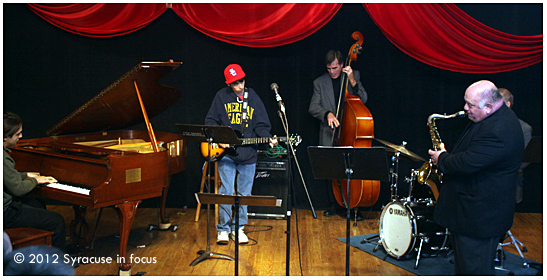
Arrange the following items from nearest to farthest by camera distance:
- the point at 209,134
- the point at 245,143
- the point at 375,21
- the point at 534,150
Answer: the point at 209,134 → the point at 534,150 → the point at 245,143 → the point at 375,21

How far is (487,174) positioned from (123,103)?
3007 mm

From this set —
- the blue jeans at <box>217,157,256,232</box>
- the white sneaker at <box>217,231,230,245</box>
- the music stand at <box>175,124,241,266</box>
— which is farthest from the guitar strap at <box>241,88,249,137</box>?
the white sneaker at <box>217,231,230,245</box>

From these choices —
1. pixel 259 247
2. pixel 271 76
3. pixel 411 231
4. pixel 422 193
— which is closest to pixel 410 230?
pixel 411 231

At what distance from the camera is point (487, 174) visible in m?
2.90

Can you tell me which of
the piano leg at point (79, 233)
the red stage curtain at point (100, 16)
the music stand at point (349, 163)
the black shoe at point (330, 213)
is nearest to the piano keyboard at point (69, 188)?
the piano leg at point (79, 233)

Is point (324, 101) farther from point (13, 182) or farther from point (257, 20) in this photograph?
point (13, 182)

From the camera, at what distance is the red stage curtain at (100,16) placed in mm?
5473

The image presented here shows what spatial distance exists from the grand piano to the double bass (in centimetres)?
168

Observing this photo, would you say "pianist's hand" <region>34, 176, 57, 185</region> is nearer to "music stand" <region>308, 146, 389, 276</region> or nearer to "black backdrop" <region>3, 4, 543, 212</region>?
"music stand" <region>308, 146, 389, 276</region>

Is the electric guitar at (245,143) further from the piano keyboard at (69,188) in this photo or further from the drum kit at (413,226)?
the piano keyboard at (69,188)

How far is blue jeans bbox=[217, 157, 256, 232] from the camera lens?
439cm

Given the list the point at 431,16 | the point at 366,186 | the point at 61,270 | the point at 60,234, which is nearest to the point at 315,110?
the point at 366,186

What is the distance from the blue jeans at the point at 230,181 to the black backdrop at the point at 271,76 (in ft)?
4.56

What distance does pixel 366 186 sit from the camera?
4895mm
